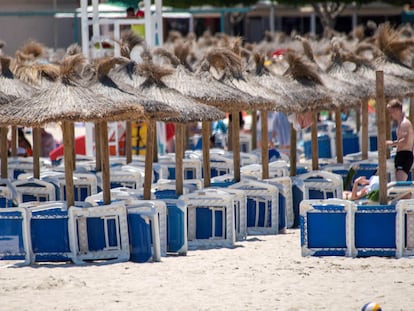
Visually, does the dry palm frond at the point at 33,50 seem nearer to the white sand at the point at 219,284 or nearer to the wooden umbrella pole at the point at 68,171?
the wooden umbrella pole at the point at 68,171

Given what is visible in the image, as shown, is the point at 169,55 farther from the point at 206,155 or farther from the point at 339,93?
the point at 339,93

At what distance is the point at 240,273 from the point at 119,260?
141 centimetres

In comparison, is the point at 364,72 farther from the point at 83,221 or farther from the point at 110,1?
the point at 83,221

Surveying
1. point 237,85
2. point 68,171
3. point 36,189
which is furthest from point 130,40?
point 68,171

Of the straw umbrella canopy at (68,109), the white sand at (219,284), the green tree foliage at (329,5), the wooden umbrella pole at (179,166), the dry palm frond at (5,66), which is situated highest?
the green tree foliage at (329,5)

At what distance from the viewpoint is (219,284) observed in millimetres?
9484

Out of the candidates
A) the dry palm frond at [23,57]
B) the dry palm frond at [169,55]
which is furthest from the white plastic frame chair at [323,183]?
the dry palm frond at [23,57]

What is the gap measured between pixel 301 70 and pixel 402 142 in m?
1.97

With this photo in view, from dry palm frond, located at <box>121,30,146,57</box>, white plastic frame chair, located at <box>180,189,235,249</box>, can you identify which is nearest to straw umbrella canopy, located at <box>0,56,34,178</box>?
dry palm frond, located at <box>121,30,146,57</box>

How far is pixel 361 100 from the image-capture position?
614 inches

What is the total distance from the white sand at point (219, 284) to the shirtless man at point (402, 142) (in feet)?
8.21

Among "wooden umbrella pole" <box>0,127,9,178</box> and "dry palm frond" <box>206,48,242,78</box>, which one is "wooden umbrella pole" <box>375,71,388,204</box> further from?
"wooden umbrella pole" <box>0,127,9,178</box>

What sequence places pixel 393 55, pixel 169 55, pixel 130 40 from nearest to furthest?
pixel 169 55, pixel 130 40, pixel 393 55

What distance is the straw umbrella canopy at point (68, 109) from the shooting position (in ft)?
34.4
